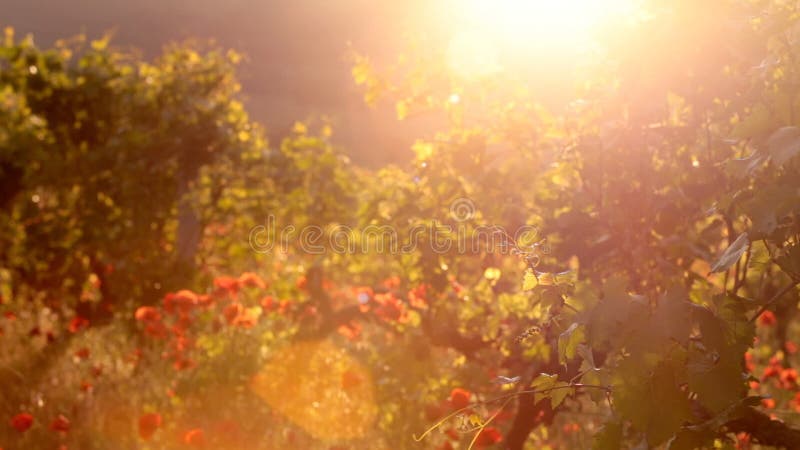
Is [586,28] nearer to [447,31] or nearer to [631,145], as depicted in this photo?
[631,145]

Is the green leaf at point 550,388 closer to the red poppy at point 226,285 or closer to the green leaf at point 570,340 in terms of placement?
the green leaf at point 570,340

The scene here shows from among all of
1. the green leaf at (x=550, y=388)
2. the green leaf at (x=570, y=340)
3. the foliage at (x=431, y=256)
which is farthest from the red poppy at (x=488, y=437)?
the green leaf at (x=570, y=340)

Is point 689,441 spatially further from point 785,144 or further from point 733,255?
point 785,144

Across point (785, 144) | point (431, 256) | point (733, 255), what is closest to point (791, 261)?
point (733, 255)

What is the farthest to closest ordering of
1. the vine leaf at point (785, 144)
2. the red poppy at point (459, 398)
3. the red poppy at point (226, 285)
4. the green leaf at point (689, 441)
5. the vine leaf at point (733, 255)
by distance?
the red poppy at point (226, 285) → the red poppy at point (459, 398) → the green leaf at point (689, 441) → the vine leaf at point (733, 255) → the vine leaf at point (785, 144)

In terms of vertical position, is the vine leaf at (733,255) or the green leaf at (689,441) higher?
the vine leaf at (733,255)

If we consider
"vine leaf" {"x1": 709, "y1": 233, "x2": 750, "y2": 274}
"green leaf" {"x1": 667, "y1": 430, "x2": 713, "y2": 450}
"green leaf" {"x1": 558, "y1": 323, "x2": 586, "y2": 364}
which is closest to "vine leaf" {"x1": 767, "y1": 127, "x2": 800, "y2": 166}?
"vine leaf" {"x1": 709, "y1": 233, "x2": 750, "y2": 274}

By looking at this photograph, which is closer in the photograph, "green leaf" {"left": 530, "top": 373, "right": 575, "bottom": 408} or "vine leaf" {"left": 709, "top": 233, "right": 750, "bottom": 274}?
"vine leaf" {"left": 709, "top": 233, "right": 750, "bottom": 274}

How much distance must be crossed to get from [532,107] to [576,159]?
38.8 inches

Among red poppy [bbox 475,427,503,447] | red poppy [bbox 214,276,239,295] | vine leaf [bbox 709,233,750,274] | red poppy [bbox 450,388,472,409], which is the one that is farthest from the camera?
red poppy [bbox 214,276,239,295]

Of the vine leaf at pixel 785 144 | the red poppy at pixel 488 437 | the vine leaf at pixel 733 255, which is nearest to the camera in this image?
the vine leaf at pixel 785 144

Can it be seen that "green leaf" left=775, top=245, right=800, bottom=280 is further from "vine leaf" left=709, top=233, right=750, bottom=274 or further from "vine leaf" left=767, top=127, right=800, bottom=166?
"vine leaf" left=767, top=127, right=800, bottom=166

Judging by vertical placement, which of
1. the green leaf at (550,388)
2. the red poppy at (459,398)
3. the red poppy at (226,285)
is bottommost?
the red poppy at (459,398)

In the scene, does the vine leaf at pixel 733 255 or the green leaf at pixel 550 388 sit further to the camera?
the green leaf at pixel 550 388
